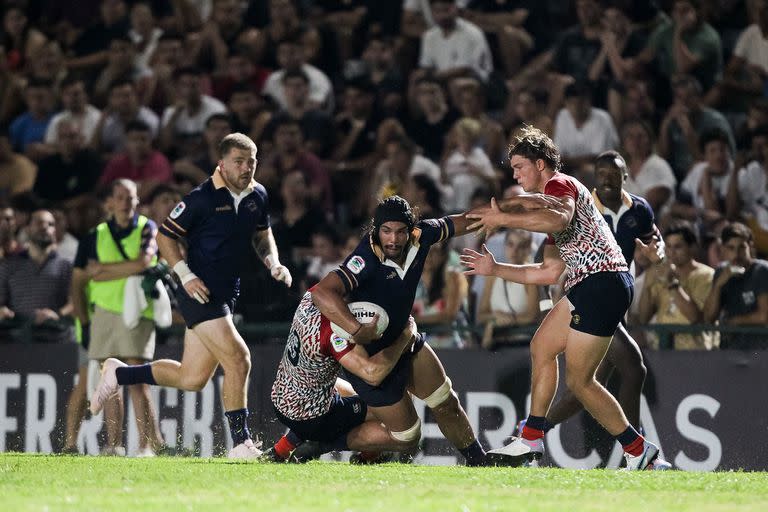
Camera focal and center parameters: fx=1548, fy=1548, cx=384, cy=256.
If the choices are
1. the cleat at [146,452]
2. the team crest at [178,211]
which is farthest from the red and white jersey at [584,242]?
the cleat at [146,452]

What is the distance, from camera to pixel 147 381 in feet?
38.6

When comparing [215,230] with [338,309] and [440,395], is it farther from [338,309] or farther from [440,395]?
[440,395]

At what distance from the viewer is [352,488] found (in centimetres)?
892

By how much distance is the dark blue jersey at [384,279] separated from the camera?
10.2 m

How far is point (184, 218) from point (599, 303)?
3.18 m

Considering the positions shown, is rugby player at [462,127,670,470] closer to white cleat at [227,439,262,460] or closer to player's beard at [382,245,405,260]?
player's beard at [382,245,405,260]

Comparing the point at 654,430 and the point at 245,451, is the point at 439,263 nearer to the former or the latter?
the point at 654,430

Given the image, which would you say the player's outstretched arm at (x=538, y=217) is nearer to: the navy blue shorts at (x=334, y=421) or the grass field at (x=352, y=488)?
the grass field at (x=352, y=488)

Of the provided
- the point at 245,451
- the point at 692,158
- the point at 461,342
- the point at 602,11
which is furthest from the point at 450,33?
the point at 245,451

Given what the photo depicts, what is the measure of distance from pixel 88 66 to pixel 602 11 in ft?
23.7

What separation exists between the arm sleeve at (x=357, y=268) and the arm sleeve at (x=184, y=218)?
5.32 feet

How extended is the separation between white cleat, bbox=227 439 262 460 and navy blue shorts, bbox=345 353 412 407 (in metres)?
1.25

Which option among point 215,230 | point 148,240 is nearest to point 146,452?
point 148,240

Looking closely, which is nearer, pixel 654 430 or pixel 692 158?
pixel 654 430
